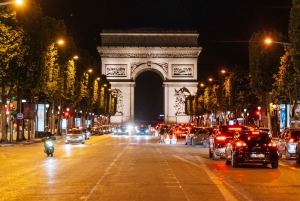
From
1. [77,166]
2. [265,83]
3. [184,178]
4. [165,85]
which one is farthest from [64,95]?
[165,85]

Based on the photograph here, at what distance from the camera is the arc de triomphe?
15450cm

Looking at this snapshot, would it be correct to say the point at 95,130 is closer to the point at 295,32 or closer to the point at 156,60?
the point at 156,60

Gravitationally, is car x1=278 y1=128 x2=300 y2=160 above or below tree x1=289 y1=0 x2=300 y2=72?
below

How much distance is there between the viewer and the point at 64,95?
82.1 metres

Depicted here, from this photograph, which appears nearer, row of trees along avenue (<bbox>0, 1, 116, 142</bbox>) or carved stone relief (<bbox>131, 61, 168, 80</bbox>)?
row of trees along avenue (<bbox>0, 1, 116, 142</bbox>)

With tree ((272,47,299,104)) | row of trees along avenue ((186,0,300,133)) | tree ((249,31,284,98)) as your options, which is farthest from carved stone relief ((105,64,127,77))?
tree ((272,47,299,104))

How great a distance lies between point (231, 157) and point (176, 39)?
12642 cm

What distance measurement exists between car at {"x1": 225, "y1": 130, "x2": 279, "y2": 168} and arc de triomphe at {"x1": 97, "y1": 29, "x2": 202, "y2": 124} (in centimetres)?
12445

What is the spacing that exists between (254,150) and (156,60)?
420ft

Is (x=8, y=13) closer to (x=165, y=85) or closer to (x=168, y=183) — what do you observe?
(x=168, y=183)

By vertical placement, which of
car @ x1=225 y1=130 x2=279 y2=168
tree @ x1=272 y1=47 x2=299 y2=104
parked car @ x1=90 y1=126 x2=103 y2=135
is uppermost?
tree @ x1=272 y1=47 x2=299 y2=104

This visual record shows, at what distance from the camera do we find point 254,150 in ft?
95.6

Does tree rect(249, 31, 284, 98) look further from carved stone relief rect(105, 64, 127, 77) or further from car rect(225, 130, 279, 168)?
carved stone relief rect(105, 64, 127, 77)

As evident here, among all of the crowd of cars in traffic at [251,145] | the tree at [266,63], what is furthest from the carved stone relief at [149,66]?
the crowd of cars in traffic at [251,145]
